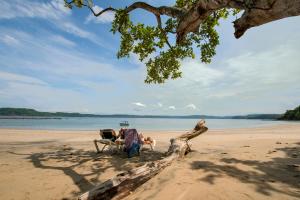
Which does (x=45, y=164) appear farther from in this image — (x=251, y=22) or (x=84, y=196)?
(x=251, y=22)

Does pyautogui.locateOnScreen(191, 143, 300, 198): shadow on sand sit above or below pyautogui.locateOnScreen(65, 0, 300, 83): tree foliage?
below

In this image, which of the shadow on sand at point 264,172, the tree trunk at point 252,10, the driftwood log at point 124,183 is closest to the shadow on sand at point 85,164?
the driftwood log at point 124,183

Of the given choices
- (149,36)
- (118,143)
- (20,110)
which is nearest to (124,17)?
(149,36)

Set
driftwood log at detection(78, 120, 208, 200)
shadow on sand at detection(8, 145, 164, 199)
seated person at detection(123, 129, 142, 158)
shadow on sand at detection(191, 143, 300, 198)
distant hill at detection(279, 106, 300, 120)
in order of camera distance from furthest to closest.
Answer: distant hill at detection(279, 106, 300, 120) < seated person at detection(123, 129, 142, 158) < shadow on sand at detection(8, 145, 164, 199) < shadow on sand at detection(191, 143, 300, 198) < driftwood log at detection(78, 120, 208, 200)

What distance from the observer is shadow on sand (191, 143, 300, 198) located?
5.30 metres

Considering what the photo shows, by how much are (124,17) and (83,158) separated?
6.68 metres

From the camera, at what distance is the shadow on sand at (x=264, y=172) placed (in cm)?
530

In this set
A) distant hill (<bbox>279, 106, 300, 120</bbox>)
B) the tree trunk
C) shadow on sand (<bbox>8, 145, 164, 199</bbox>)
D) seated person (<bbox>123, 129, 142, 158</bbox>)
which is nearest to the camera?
the tree trunk

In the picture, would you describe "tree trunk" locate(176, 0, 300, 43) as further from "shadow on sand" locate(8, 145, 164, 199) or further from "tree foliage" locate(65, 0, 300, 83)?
"shadow on sand" locate(8, 145, 164, 199)

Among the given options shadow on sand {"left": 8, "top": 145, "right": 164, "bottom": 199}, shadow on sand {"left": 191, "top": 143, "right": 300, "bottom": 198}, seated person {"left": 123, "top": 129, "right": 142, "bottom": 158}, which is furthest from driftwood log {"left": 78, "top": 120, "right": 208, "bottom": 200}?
seated person {"left": 123, "top": 129, "right": 142, "bottom": 158}

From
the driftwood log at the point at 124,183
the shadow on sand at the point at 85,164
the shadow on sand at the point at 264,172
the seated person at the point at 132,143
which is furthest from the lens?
the seated person at the point at 132,143

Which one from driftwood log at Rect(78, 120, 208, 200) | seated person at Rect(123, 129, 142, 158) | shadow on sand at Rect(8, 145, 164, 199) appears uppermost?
seated person at Rect(123, 129, 142, 158)

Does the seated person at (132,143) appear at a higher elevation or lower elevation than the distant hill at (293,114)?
lower

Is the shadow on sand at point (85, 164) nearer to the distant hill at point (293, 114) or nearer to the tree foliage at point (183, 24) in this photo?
the tree foliage at point (183, 24)
